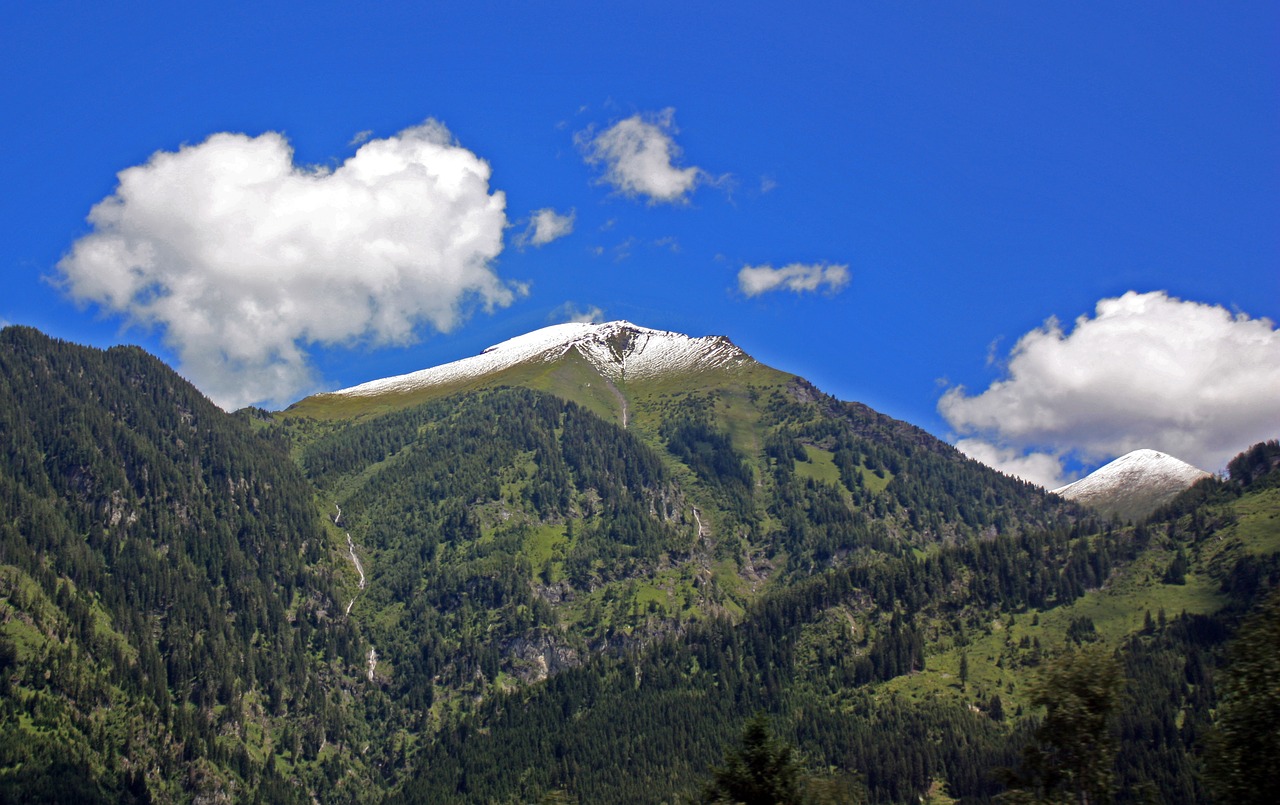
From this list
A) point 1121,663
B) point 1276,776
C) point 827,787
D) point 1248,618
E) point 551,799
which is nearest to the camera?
point 1276,776

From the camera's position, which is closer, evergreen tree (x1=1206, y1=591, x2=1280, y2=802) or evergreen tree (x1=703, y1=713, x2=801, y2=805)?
evergreen tree (x1=1206, y1=591, x2=1280, y2=802)

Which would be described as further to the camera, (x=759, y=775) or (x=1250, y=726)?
(x=759, y=775)

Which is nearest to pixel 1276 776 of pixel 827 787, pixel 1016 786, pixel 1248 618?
pixel 1248 618

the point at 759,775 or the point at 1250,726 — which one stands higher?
the point at 1250,726

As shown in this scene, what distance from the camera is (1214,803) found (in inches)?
2544

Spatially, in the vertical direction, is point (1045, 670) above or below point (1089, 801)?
above

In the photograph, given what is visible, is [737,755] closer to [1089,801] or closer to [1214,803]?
[1089,801]

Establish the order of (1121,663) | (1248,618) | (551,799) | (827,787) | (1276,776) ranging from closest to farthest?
(1276,776) < (1248,618) < (1121,663) < (827,787) < (551,799)

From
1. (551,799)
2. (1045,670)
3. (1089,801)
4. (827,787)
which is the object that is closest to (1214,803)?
(1089,801)

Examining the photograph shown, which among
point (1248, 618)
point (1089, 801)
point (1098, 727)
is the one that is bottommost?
point (1089, 801)

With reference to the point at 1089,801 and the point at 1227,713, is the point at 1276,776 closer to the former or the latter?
the point at 1227,713

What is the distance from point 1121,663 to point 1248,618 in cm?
944

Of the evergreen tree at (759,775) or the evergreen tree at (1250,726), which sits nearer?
the evergreen tree at (1250,726)

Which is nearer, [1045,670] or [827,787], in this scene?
[1045,670]
